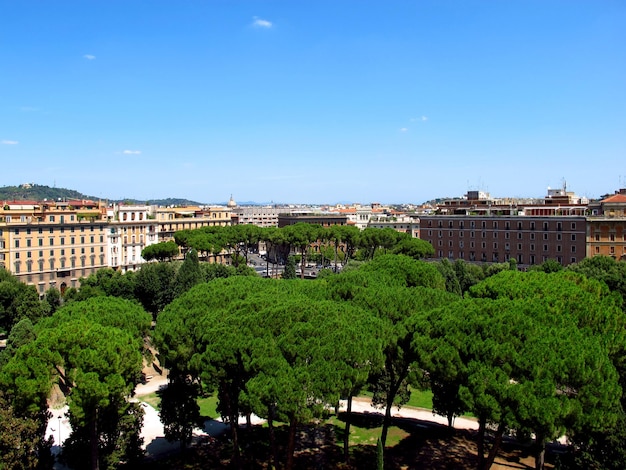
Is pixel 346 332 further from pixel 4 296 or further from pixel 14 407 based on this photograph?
pixel 4 296

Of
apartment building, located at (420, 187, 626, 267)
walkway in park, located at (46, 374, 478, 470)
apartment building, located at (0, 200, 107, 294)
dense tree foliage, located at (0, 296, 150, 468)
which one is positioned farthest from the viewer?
apartment building, located at (0, 200, 107, 294)

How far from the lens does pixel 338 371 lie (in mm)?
17906

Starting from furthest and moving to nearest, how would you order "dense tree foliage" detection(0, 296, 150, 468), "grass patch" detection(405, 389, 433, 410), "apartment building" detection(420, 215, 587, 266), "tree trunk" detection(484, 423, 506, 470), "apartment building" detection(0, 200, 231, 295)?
"apartment building" detection(420, 215, 587, 266), "apartment building" detection(0, 200, 231, 295), "grass patch" detection(405, 389, 433, 410), "dense tree foliage" detection(0, 296, 150, 468), "tree trunk" detection(484, 423, 506, 470)

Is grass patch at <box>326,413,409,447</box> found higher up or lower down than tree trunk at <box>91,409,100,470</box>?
lower down

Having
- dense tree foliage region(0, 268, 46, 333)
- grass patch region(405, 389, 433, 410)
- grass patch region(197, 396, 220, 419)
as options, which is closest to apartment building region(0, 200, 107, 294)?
dense tree foliage region(0, 268, 46, 333)

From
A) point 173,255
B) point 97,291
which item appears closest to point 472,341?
point 97,291

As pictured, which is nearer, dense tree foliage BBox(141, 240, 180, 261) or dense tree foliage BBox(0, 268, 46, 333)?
dense tree foliage BBox(0, 268, 46, 333)

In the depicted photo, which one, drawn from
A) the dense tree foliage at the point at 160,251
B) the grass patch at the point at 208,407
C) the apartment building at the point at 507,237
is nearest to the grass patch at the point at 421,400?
the grass patch at the point at 208,407

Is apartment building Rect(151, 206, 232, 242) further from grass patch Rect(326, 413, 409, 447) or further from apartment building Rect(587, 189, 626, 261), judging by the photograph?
grass patch Rect(326, 413, 409, 447)

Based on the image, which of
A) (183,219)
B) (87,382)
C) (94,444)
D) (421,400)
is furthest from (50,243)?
(87,382)

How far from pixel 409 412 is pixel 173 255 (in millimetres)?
50780

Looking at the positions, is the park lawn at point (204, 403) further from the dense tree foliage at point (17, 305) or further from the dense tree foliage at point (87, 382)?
the dense tree foliage at point (17, 305)

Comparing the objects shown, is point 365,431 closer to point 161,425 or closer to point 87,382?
point 161,425

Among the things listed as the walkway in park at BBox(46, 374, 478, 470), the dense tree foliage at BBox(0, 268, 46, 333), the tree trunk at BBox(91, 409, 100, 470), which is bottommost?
the walkway in park at BBox(46, 374, 478, 470)
